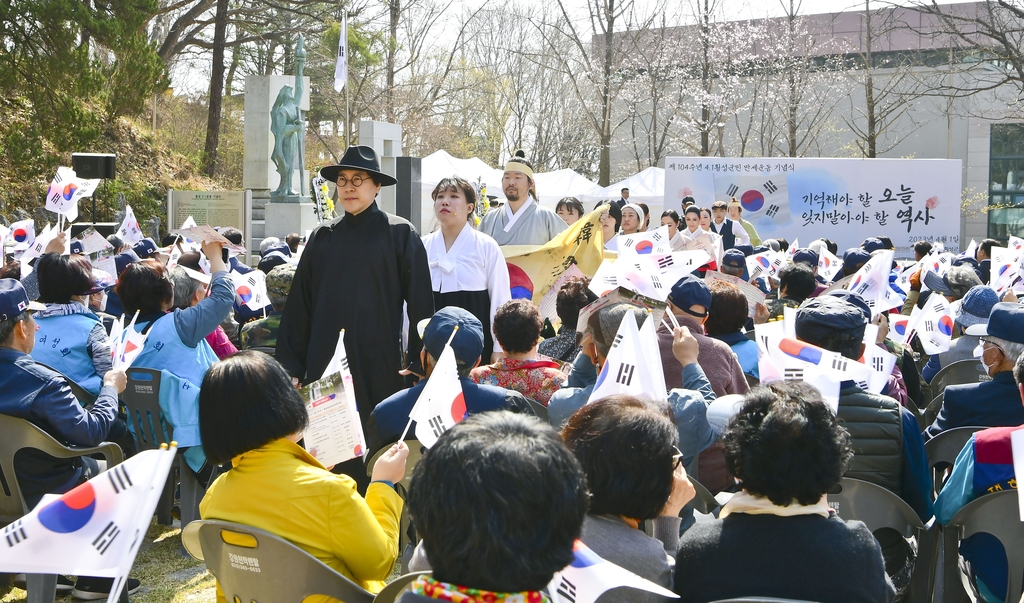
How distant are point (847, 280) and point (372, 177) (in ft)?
10.8

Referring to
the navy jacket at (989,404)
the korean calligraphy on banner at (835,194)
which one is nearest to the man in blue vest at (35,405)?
the navy jacket at (989,404)

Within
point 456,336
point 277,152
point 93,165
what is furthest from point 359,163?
point 277,152

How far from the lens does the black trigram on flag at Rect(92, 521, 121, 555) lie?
1.94 m

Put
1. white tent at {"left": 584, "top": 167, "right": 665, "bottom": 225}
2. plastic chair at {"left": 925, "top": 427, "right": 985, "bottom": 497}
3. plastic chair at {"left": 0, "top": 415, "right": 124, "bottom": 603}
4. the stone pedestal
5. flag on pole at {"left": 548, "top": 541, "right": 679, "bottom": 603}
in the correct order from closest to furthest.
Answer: flag on pole at {"left": 548, "top": 541, "right": 679, "bottom": 603}
plastic chair at {"left": 925, "top": 427, "right": 985, "bottom": 497}
plastic chair at {"left": 0, "top": 415, "right": 124, "bottom": 603}
the stone pedestal
white tent at {"left": 584, "top": 167, "right": 665, "bottom": 225}

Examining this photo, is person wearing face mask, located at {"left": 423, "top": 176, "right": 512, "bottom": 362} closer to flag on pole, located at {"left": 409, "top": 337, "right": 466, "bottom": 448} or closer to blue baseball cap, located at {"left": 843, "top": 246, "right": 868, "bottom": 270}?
flag on pole, located at {"left": 409, "top": 337, "right": 466, "bottom": 448}

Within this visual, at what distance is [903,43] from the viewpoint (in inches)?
1439

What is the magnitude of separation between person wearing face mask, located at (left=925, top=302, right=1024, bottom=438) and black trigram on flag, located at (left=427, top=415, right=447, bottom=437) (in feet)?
6.57

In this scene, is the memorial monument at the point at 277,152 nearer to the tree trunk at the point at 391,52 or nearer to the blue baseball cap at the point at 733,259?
the tree trunk at the point at 391,52

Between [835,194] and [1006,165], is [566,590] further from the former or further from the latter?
[1006,165]

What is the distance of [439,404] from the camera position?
2.65 meters

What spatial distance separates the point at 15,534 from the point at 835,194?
52.6 ft

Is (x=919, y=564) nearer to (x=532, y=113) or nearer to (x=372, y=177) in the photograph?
(x=372, y=177)

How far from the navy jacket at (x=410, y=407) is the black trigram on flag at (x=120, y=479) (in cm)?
143

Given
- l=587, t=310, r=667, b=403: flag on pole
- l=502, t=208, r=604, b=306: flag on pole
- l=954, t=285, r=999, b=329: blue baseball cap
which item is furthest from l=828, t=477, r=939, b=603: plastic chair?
l=502, t=208, r=604, b=306: flag on pole
